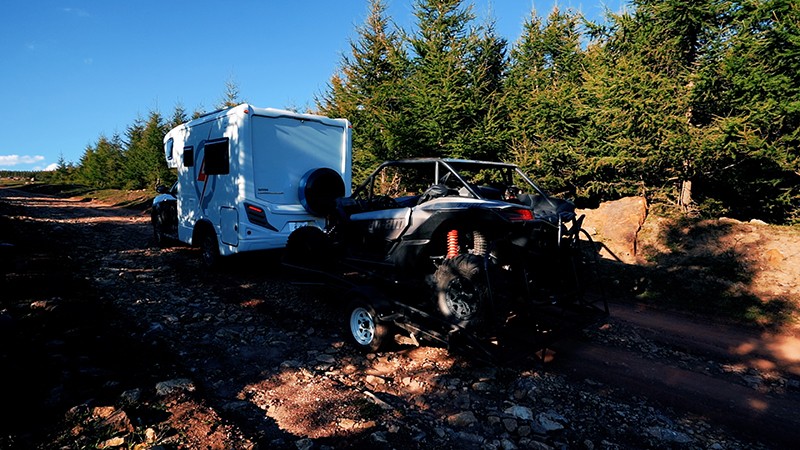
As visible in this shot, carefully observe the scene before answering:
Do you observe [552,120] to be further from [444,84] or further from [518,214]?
[518,214]

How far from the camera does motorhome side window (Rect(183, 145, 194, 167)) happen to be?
9.40 metres

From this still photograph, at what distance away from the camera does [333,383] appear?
4.12 m

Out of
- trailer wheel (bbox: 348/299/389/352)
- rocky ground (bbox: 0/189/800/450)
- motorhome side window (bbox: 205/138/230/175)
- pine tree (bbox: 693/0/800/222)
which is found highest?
pine tree (bbox: 693/0/800/222)

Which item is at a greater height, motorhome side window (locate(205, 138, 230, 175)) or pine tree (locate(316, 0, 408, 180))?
pine tree (locate(316, 0, 408, 180))

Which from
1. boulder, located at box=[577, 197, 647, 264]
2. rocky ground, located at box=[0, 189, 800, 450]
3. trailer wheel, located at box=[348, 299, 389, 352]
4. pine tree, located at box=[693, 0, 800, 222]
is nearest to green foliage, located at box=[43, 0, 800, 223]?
pine tree, located at box=[693, 0, 800, 222]

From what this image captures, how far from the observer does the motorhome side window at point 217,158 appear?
8094 millimetres

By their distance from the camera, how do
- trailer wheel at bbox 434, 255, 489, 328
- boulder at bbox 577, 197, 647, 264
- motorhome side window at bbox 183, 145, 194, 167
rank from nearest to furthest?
trailer wheel at bbox 434, 255, 489, 328 < motorhome side window at bbox 183, 145, 194, 167 < boulder at bbox 577, 197, 647, 264

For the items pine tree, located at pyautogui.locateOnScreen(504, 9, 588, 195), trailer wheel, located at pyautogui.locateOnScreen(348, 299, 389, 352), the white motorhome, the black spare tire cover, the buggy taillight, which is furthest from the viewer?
pine tree, located at pyautogui.locateOnScreen(504, 9, 588, 195)

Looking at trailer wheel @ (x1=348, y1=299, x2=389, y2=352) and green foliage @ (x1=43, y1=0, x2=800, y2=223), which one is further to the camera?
green foliage @ (x1=43, y1=0, x2=800, y2=223)

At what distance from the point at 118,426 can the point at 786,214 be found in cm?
1591

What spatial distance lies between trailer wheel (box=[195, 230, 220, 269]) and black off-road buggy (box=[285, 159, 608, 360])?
3679 millimetres

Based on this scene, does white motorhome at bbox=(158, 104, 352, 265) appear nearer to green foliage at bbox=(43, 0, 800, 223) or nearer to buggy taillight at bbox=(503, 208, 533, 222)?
buggy taillight at bbox=(503, 208, 533, 222)

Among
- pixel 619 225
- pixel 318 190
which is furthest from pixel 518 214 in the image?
pixel 619 225

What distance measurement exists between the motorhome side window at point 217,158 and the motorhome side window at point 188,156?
3.02 ft
